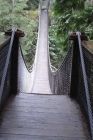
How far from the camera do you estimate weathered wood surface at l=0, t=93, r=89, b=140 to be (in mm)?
2578

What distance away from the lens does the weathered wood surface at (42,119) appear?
2578mm

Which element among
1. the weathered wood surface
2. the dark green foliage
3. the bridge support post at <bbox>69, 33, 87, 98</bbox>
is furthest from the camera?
the dark green foliage

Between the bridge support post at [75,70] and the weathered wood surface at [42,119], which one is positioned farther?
the bridge support post at [75,70]

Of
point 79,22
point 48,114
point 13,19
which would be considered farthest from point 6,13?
point 48,114

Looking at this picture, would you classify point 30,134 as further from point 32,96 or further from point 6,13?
point 6,13

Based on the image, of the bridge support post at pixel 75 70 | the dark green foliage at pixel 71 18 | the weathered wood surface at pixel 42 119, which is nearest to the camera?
the weathered wood surface at pixel 42 119

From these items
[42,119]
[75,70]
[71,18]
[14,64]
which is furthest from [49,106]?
[71,18]

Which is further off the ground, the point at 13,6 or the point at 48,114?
the point at 48,114

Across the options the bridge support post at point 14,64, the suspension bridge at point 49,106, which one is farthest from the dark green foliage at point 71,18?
the bridge support post at point 14,64

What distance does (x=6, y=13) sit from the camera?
61.8 feet

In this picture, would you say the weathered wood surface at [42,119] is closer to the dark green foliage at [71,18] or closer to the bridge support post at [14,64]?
the bridge support post at [14,64]

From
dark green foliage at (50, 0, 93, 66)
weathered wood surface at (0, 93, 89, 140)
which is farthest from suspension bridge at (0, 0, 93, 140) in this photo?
dark green foliage at (50, 0, 93, 66)

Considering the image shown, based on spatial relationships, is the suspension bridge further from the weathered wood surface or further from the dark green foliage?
the dark green foliage

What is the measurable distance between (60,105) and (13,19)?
15.6 metres
